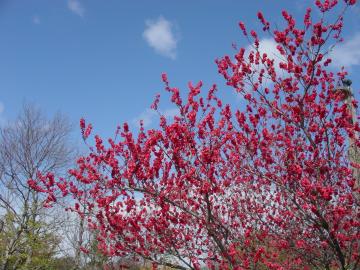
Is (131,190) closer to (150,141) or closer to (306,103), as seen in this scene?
(150,141)

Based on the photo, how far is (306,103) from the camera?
5.37m

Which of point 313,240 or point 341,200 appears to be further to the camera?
point 313,240

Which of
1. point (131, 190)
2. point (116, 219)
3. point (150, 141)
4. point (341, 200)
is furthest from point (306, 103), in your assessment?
point (116, 219)

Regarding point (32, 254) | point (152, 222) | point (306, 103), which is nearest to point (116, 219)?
point (152, 222)

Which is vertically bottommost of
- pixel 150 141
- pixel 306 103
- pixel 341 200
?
pixel 341 200

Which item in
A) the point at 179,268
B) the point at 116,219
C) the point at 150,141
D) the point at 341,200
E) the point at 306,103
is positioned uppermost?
the point at 306,103

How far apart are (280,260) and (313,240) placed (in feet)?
7.44

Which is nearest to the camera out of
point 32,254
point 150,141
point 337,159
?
point 150,141

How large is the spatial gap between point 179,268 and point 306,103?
9.84ft

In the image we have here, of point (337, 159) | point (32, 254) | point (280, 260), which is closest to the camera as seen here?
point (337, 159)

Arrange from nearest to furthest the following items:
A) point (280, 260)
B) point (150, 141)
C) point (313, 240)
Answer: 1. point (150, 141)
2. point (313, 240)
3. point (280, 260)

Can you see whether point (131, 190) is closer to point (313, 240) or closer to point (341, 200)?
point (341, 200)

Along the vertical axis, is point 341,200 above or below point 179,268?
above

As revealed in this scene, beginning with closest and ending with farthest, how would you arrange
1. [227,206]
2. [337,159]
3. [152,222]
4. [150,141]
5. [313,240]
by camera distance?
[150,141] → [337,159] → [152,222] → [313,240] → [227,206]
